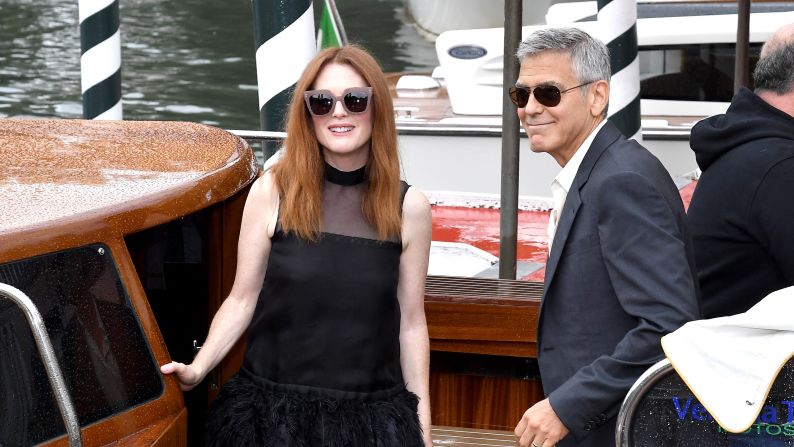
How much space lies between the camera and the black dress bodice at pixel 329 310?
2.46 meters

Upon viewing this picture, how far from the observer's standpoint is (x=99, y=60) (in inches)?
257

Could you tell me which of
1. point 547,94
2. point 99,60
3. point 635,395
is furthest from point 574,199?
point 99,60

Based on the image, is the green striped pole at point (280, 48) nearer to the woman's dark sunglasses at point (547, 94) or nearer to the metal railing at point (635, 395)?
the woman's dark sunglasses at point (547, 94)

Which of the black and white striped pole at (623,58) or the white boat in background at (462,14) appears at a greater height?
the black and white striped pole at (623,58)

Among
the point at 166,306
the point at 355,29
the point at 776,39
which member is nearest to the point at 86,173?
the point at 166,306

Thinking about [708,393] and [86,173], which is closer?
[708,393]

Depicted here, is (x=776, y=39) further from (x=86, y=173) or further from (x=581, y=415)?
(x=86, y=173)

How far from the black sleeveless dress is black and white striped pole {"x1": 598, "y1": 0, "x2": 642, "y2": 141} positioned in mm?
3225

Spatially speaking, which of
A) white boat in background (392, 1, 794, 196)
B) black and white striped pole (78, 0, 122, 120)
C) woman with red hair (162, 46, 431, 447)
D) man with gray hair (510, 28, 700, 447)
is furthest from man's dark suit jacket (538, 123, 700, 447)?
white boat in background (392, 1, 794, 196)

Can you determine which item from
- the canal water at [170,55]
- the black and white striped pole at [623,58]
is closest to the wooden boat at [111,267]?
the black and white striped pole at [623,58]

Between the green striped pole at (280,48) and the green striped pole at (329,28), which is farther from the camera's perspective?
the green striped pole at (329,28)

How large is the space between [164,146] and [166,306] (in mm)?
363

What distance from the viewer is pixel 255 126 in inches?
647

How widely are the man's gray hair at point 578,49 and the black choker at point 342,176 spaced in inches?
18.5
